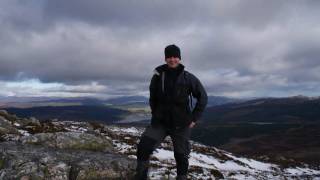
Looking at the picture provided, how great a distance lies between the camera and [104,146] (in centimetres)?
1602

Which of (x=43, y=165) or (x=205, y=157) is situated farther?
(x=205, y=157)

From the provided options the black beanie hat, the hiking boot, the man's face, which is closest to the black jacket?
the man's face

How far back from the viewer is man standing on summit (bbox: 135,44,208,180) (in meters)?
10.7

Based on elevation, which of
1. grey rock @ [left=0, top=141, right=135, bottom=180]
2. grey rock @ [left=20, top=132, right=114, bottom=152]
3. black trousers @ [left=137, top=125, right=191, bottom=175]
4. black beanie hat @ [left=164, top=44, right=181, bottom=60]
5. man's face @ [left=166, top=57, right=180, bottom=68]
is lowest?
grey rock @ [left=0, top=141, right=135, bottom=180]

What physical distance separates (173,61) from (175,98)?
0.92 m

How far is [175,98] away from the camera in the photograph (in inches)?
419

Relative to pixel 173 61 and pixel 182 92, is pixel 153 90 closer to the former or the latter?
pixel 182 92

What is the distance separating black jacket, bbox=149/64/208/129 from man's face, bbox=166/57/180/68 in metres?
0.12

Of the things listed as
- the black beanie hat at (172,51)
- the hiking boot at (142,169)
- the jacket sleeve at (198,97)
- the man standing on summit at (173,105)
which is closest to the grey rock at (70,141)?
the hiking boot at (142,169)

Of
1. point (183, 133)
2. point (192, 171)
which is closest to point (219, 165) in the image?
point (192, 171)

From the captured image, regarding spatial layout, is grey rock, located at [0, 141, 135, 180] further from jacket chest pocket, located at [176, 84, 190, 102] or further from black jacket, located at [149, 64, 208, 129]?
jacket chest pocket, located at [176, 84, 190, 102]

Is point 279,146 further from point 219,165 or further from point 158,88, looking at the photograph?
point 158,88

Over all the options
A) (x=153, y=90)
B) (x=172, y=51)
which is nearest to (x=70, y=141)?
(x=153, y=90)

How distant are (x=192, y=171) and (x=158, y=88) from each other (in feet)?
44.2
